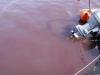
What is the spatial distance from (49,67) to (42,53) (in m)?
0.69

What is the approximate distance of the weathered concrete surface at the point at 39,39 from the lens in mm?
6738

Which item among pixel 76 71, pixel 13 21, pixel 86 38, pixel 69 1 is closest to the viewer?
pixel 76 71

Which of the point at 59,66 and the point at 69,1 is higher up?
the point at 69,1

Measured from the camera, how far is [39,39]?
7809mm

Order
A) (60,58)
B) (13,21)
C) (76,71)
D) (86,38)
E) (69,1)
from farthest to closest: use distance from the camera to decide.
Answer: (69,1) < (13,21) < (86,38) < (60,58) < (76,71)

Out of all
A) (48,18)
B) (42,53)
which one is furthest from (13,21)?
(42,53)

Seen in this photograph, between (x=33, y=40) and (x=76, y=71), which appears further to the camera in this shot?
(x=33, y=40)

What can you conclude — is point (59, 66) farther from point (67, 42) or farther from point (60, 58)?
point (67, 42)

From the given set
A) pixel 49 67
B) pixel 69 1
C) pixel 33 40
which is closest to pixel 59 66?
pixel 49 67

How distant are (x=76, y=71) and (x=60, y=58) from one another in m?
0.81

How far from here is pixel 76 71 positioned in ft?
21.2

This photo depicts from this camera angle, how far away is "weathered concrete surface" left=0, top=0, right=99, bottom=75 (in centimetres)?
674

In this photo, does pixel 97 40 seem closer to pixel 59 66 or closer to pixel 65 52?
pixel 65 52

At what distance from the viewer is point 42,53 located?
285 inches
